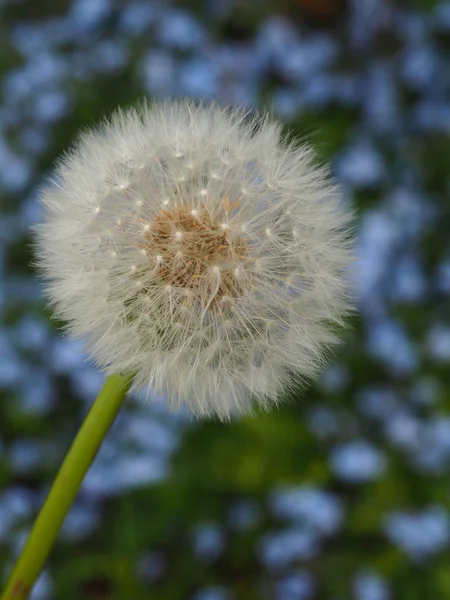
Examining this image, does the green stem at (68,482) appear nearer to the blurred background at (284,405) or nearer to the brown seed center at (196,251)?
the brown seed center at (196,251)

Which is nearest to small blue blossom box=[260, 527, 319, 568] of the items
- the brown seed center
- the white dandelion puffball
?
the white dandelion puffball

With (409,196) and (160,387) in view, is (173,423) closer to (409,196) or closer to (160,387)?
(409,196)

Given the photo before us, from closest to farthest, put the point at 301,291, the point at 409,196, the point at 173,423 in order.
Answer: the point at 301,291
the point at 173,423
the point at 409,196

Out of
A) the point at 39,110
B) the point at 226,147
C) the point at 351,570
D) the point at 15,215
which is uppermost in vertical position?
the point at 226,147

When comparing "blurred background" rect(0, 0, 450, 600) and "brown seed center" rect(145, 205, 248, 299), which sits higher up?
"brown seed center" rect(145, 205, 248, 299)

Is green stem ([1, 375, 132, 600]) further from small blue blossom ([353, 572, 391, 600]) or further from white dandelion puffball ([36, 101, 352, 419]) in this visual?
small blue blossom ([353, 572, 391, 600])

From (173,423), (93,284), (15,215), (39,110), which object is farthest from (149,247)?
(39,110)
